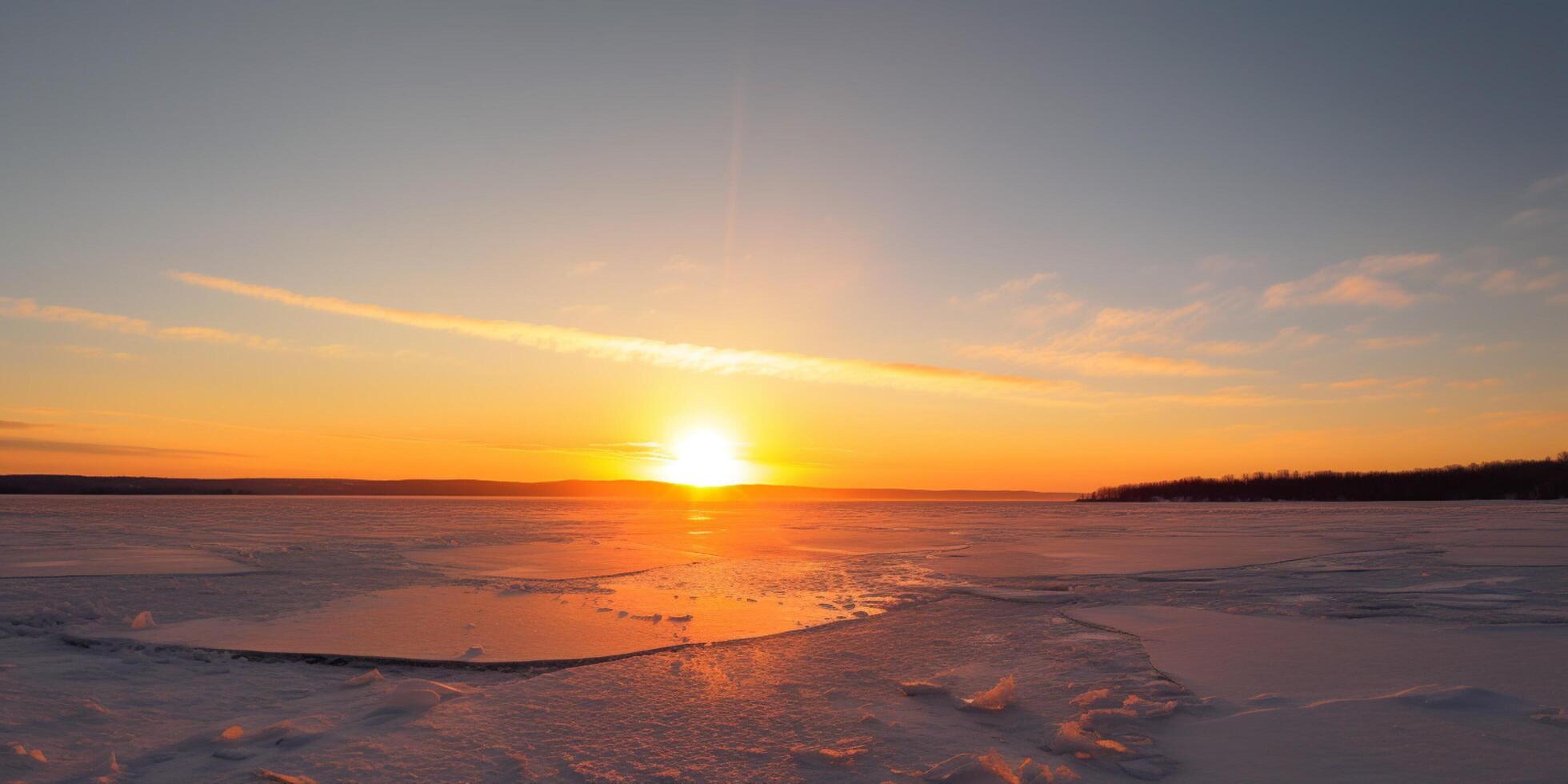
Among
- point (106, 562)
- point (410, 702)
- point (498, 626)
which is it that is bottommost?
point (106, 562)

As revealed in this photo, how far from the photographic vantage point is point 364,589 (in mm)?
8461

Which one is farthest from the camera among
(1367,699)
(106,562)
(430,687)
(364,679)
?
(106,562)

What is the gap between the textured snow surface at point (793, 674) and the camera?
3.25 meters

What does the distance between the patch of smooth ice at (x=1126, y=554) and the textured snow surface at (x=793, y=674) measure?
505 mm

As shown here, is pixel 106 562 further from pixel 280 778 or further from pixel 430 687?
pixel 280 778

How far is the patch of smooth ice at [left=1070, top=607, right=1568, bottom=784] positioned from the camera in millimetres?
3045

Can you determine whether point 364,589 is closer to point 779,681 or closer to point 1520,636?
point 779,681

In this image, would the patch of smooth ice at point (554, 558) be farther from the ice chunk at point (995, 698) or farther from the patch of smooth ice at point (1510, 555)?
the patch of smooth ice at point (1510, 555)

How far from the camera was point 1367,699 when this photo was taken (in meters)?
3.90

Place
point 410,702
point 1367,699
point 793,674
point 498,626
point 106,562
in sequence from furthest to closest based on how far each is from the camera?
point 106,562
point 498,626
point 793,674
point 410,702
point 1367,699

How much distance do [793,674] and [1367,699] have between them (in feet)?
9.70

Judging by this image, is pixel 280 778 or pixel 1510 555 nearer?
pixel 280 778

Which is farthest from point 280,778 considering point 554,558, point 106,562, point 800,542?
point 800,542

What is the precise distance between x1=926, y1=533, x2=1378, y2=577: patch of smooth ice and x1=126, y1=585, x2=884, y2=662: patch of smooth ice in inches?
179
